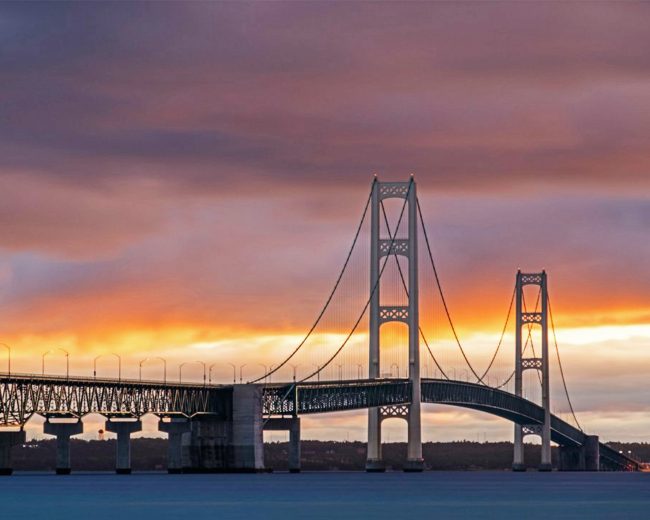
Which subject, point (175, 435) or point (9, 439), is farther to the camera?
point (175, 435)

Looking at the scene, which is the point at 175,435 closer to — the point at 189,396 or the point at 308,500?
the point at 189,396

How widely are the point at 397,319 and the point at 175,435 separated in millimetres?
23457

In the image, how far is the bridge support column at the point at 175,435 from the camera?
161500mm

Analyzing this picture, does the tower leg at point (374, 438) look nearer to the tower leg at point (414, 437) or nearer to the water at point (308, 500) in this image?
the tower leg at point (414, 437)

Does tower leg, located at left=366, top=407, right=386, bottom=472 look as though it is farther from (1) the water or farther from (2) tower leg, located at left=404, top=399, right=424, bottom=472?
(1) the water

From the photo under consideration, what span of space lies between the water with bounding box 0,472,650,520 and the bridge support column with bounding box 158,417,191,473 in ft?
23.2

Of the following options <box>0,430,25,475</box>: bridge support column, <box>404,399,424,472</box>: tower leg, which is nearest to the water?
<box>0,430,25,475</box>: bridge support column

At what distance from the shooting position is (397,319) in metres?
170

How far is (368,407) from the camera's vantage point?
→ 166875 millimetres

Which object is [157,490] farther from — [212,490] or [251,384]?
[251,384]

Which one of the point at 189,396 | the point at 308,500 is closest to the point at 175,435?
the point at 189,396

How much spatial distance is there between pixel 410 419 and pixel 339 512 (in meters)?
72.9

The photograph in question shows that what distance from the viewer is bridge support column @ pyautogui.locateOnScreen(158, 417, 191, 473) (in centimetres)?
16150

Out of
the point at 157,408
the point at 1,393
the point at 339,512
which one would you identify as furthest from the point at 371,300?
the point at 339,512
